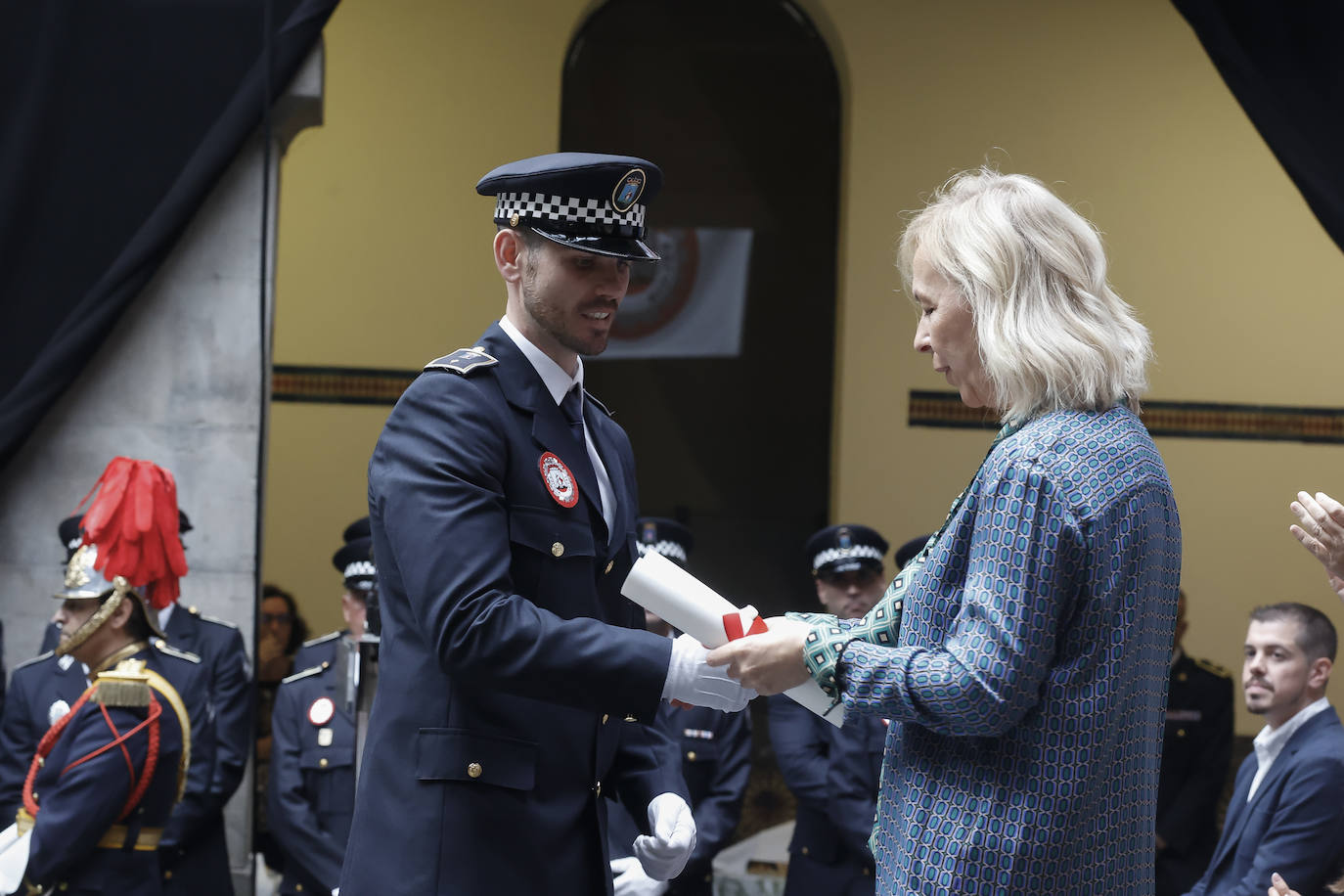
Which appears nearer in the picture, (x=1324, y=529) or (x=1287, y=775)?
(x=1324, y=529)

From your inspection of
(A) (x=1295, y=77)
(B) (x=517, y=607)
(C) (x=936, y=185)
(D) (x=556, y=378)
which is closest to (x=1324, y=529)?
(D) (x=556, y=378)

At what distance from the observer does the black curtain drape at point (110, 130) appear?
502 cm

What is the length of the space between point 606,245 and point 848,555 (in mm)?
3185

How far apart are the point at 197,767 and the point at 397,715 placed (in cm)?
303

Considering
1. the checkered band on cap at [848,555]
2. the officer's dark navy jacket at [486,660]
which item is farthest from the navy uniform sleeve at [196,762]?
the officer's dark navy jacket at [486,660]

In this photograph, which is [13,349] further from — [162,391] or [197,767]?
[197,767]

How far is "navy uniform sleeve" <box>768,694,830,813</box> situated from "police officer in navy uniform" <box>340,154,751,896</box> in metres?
2.58

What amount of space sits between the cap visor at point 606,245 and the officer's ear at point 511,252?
0.05 meters

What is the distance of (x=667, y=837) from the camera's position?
2.28 m

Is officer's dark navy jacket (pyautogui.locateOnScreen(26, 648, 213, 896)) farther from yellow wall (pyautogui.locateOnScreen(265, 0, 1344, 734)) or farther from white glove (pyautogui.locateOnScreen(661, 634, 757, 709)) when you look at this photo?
yellow wall (pyautogui.locateOnScreen(265, 0, 1344, 734))

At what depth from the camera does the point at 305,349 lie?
25.7 feet

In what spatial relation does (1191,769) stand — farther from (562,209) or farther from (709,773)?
(562,209)

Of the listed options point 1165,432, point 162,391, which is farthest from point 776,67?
point 162,391

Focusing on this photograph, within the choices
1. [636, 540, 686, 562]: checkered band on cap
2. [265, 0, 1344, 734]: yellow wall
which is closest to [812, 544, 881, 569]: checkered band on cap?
[636, 540, 686, 562]: checkered band on cap
